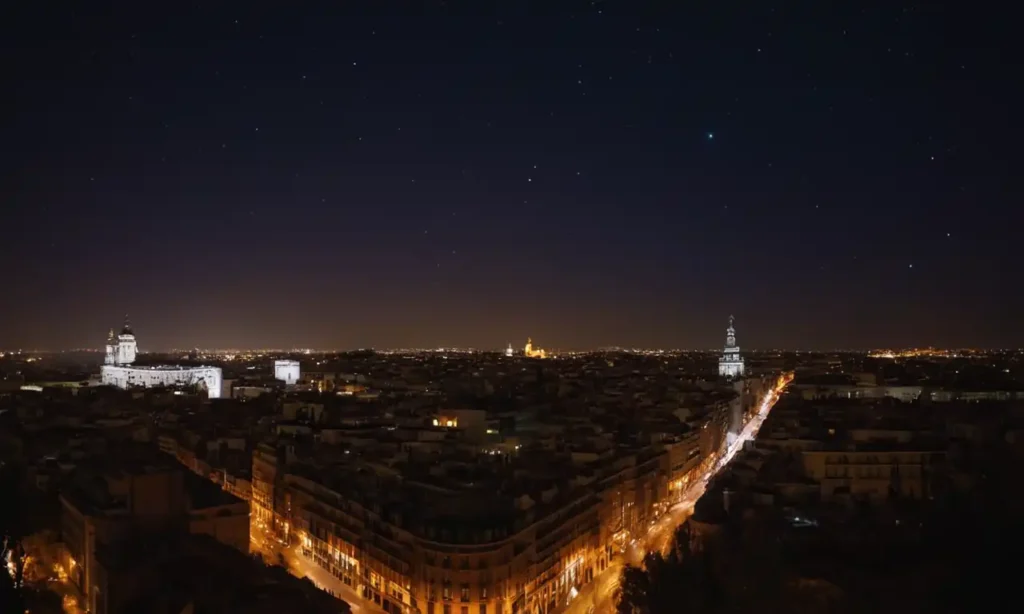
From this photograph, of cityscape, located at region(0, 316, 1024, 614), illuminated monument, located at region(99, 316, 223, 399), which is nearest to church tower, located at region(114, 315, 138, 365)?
illuminated monument, located at region(99, 316, 223, 399)

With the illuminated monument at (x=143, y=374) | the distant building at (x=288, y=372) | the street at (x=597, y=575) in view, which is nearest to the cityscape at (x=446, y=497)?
the street at (x=597, y=575)

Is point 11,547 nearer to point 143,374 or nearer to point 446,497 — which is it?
point 446,497

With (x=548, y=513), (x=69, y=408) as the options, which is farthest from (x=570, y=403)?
(x=548, y=513)

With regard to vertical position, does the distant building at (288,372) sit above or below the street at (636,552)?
above

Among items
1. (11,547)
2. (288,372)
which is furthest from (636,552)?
(288,372)

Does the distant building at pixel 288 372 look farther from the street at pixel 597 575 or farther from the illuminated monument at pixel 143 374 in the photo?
the street at pixel 597 575

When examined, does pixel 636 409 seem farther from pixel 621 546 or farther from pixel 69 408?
pixel 69 408

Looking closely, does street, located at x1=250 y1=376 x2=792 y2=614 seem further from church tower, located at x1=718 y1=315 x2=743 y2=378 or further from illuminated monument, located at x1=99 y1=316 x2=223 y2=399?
church tower, located at x1=718 y1=315 x2=743 y2=378
